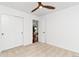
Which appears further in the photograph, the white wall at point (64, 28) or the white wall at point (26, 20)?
the white wall at point (26, 20)

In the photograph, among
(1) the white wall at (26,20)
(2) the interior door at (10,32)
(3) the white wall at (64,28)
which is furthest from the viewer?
(1) the white wall at (26,20)

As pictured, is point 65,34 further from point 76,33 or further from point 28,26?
point 28,26

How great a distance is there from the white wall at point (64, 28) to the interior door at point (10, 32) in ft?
6.42

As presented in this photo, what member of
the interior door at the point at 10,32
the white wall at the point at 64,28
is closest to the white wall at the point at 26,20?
the interior door at the point at 10,32

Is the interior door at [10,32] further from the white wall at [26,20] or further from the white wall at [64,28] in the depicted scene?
the white wall at [64,28]

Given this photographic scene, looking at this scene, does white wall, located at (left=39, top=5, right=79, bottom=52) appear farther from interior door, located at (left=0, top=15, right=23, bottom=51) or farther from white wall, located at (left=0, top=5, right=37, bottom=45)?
interior door, located at (left=0, top=15, right=23, bottom=51)

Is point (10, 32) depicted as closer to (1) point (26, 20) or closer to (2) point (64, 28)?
(1) point (26, 20)

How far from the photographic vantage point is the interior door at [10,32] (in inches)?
169

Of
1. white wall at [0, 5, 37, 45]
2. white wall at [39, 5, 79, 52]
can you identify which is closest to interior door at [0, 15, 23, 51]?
white wall at [0, 5, 37, 45]

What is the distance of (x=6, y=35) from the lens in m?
4.46

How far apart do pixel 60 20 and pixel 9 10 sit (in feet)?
9.46

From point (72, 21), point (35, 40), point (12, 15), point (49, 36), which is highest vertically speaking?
point (12, 15)

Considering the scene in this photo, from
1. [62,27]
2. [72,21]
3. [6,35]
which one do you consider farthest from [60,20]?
[6,35]

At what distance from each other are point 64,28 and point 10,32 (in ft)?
9.63
